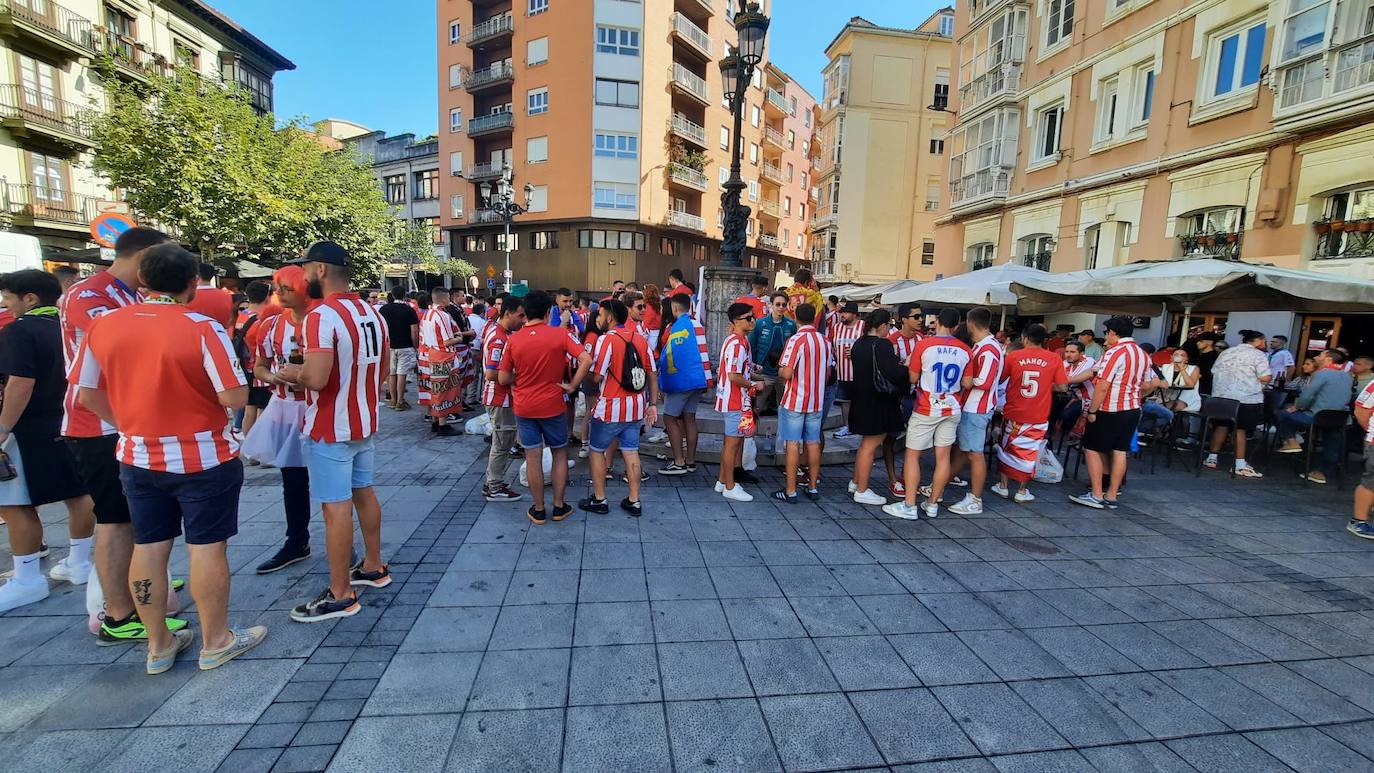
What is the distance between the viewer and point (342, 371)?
126 inches

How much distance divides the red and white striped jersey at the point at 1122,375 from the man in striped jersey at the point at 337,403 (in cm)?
660

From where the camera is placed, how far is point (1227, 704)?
2.75 metres

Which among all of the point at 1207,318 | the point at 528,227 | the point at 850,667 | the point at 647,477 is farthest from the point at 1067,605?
the point at 528,227

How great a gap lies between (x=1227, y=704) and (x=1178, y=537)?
9.46ft

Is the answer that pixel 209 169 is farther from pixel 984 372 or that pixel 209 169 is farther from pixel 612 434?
pixel 984 372

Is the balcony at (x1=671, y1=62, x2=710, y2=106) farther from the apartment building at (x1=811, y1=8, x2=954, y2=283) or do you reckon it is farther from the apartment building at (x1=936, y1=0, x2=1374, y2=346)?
the apartment building at (x1=936, y1=0, x2=1374, y2=346)

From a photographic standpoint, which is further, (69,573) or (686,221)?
(686,221)

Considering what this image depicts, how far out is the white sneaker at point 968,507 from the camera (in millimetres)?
5434

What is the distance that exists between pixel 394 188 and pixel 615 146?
62.2ft

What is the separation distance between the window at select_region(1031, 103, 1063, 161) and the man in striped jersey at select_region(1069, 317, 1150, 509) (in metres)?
14.0

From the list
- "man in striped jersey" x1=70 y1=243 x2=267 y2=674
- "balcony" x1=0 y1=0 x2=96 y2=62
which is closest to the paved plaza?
"man in striped jersey" x1=70 y1=243 x2=267 y2=674

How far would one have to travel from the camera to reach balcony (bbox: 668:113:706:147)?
107 ft

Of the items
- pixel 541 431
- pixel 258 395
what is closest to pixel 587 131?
pixel 258 395

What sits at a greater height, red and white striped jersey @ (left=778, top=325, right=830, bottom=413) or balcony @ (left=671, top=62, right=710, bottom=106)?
balcony @ (left=671, top=62, right=710, bottom=106)
